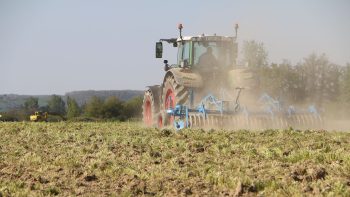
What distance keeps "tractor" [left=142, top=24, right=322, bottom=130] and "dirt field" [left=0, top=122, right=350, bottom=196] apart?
331 cm

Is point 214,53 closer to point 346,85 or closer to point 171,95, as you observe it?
point 171,95

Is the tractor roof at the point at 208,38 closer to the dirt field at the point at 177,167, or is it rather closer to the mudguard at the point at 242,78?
the mudguard at the point at 242,78

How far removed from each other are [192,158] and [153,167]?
2.92 ft

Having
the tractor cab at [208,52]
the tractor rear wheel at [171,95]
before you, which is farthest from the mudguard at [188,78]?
the tractor cab at [208,52]

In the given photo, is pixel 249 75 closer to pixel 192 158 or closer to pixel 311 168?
pixel 192 158

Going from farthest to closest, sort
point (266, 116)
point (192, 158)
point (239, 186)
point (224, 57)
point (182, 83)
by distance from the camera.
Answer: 1. point (224, 57)
2. point (182, 83)
3. point (266, 116)
4. point (192, 158)
5. point (239, 186)

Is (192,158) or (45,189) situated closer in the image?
(45,189)

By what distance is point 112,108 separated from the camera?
119 ft

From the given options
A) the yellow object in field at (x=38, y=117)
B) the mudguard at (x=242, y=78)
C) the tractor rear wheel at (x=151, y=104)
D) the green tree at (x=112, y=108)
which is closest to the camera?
the mudguard at (x=242, y=78)

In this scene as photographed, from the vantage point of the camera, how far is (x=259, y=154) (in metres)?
7.31

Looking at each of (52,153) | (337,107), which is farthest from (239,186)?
(337,107)

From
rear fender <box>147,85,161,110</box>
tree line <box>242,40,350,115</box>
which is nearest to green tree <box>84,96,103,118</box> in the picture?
tree line <box>242,40,350,115</box>

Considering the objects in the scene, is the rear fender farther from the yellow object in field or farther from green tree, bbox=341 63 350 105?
green tree, bbox=341 63 350 105

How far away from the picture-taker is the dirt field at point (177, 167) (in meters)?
5.11
